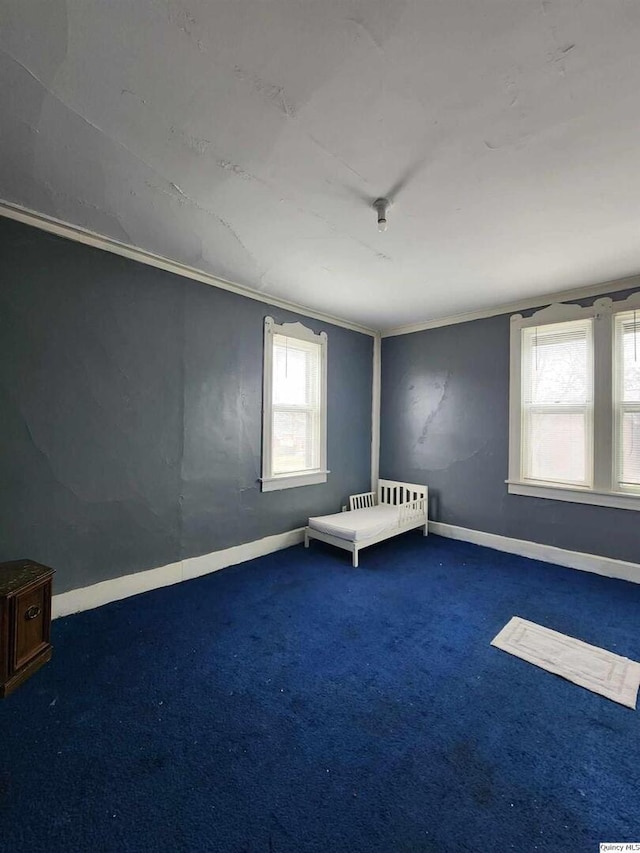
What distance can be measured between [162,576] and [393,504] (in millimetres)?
2752

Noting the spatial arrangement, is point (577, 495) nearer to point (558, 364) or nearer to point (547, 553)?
point (547, 553)

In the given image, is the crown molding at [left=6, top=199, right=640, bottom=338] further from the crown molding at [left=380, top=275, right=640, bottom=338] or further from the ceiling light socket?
the ceiling light socket

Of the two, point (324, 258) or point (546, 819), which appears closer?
point (546, 819)

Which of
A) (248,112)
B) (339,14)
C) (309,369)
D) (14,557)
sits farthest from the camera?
(309,369)

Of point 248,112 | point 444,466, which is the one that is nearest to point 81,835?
point 248,112

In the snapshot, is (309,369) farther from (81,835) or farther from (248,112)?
(81,835)

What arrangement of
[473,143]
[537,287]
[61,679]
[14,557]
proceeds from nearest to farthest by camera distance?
[473,143]
[61,679]
[14,557]
[537,287]

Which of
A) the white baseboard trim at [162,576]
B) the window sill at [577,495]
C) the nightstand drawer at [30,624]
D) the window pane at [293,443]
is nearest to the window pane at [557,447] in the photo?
the window sill at [577,495]

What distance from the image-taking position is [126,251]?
109 inches

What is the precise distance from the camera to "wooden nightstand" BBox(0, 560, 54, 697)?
5.92 ft

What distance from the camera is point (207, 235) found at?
256 centimetres

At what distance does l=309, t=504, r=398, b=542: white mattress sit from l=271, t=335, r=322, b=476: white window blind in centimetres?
63

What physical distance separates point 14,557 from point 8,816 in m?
1.48

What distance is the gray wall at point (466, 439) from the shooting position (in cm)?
350
